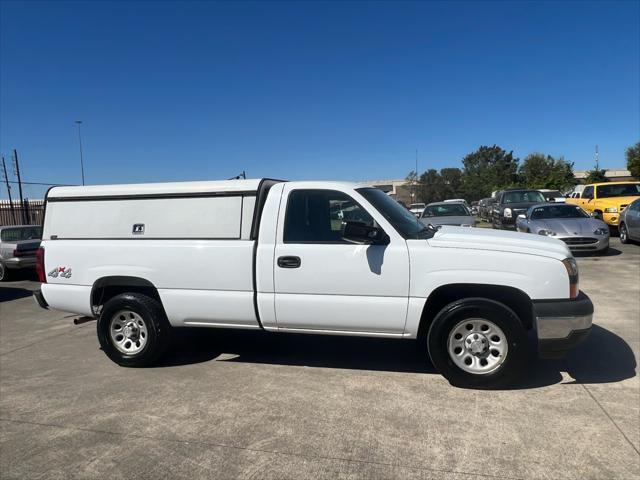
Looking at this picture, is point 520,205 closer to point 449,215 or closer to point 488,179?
point 449,215

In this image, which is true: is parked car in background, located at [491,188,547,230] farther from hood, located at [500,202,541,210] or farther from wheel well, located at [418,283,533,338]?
wheel well, located at [418,283,533,338]

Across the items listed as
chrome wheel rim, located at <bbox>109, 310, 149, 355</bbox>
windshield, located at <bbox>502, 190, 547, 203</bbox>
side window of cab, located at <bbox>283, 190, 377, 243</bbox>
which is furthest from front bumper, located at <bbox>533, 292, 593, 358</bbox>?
windshield, located at <bbox>502, 190, 547, 203</bbox>

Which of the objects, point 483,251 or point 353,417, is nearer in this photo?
point 353,417

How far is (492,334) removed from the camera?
4090mm

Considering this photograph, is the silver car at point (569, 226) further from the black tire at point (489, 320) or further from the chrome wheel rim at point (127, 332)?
the chrome wheel rim at point (127, 332)

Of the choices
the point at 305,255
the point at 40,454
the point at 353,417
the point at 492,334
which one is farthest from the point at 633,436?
the point at 40,454

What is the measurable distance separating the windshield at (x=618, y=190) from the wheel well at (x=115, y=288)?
55.2 ft

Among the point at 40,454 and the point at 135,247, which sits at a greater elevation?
the point at 135,247

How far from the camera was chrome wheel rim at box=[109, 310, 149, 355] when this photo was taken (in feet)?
16.4

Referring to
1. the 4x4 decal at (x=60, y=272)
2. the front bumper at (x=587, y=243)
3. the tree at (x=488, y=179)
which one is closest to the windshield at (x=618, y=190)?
the front bumper at (x=587, y=243)

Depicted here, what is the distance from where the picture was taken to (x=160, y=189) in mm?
4840

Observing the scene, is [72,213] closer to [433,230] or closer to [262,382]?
[262,382]

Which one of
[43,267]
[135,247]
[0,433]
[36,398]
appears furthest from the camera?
[43,267]

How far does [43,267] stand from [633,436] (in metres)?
5.63
